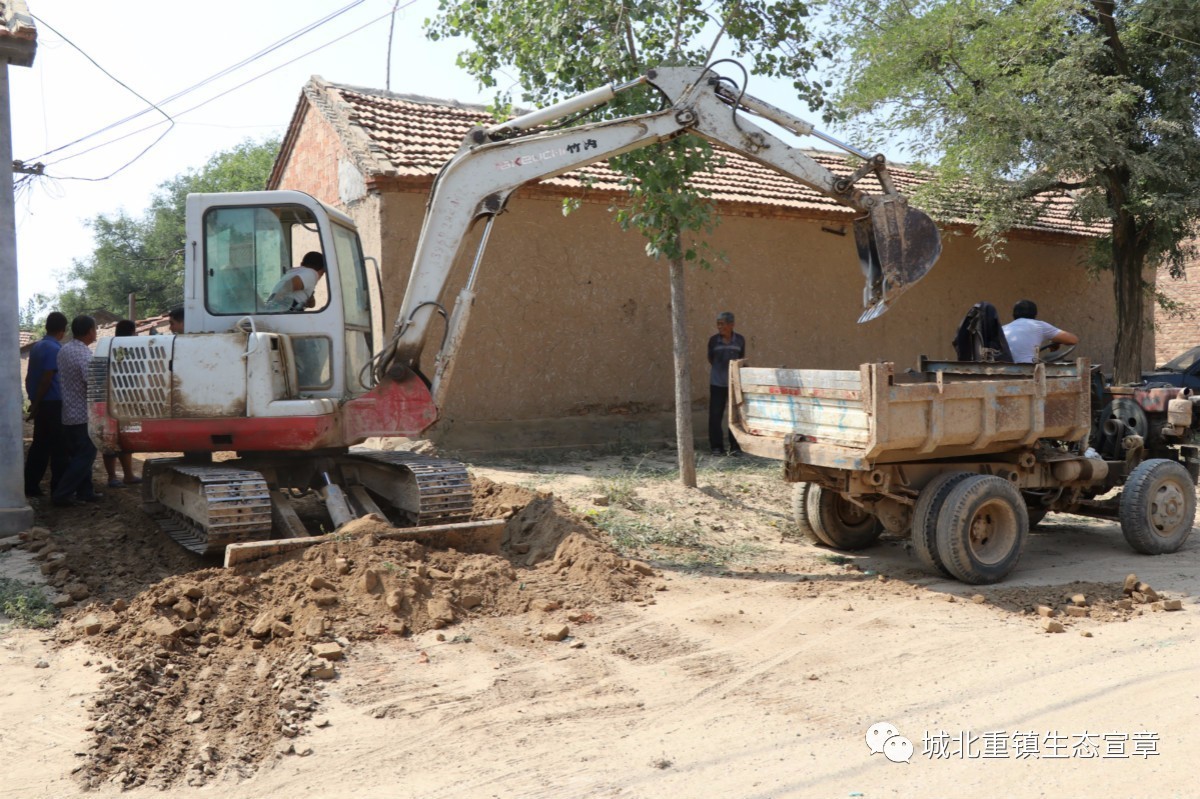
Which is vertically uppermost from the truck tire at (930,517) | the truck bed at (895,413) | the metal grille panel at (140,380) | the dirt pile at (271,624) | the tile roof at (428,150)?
the tile roof at (428,150)

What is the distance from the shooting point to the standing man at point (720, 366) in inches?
469

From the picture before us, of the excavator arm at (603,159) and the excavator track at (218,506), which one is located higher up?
the excavator arm at (603,159)

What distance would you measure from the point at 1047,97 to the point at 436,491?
10100 millimetres

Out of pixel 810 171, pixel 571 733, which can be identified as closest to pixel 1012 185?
pixel 810 171

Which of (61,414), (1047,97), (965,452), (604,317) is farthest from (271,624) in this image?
(1047,97)

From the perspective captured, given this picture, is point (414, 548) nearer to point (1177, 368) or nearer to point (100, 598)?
point (100, 598)

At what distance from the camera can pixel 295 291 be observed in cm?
716

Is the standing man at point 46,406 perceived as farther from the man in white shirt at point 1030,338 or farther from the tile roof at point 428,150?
the man in white shirt at point 1030,338

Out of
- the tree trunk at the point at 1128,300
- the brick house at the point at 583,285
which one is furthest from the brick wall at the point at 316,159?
the tree trunk at the point at 1128,300

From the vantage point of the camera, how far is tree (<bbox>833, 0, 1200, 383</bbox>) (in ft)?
41.5

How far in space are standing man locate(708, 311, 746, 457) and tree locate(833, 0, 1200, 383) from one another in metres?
4.24

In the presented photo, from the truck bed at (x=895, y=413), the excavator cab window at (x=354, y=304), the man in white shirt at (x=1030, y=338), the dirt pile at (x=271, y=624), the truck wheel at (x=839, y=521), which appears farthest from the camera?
the man in white shirt at (x=1030, y=338)

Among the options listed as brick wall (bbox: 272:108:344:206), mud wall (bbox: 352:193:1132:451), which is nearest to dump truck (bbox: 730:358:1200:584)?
mud wall (bbox: 352:193:1132:451)

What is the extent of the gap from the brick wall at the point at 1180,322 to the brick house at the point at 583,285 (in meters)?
11.8
